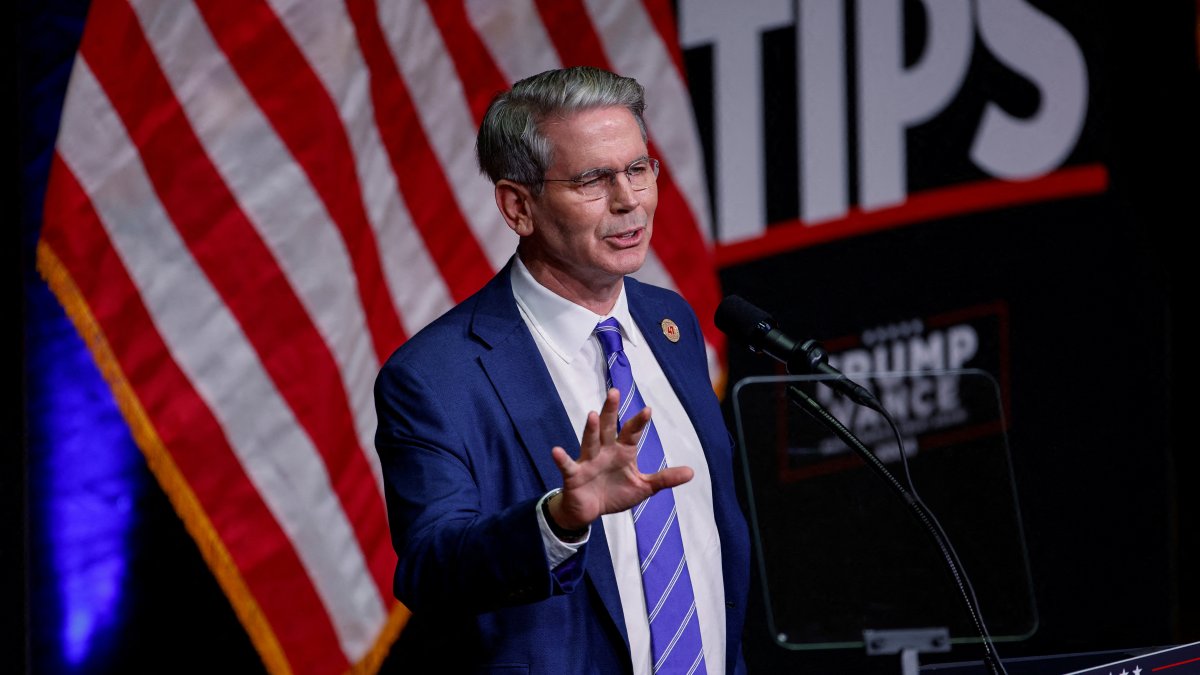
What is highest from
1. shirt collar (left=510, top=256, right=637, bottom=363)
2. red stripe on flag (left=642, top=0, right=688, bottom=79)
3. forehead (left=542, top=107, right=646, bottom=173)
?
red stripe on flag (left=642, top=0, right=688, bottom=79)

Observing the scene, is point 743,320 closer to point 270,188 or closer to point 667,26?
point 270,188

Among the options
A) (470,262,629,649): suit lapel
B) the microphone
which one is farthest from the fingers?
the microphone

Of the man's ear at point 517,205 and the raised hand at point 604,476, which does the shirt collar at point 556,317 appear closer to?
the man's ear at point 517,205

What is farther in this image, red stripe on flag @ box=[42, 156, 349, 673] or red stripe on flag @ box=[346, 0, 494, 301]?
red stripe on flag @ box=[346, 0, 494, 301]

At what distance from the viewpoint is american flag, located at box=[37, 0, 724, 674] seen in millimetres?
2770

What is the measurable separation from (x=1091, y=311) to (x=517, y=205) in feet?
7.30

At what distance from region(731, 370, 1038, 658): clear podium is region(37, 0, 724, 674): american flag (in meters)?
0.90

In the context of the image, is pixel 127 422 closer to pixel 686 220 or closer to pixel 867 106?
pixel 686 220

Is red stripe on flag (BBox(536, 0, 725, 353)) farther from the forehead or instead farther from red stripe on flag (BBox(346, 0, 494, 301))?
the forehead

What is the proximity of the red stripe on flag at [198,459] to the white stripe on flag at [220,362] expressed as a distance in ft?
0.07

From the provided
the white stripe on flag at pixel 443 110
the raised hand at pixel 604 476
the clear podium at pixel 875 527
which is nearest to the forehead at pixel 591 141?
the raised hand at pixel 604 476

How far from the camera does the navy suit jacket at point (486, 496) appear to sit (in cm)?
149

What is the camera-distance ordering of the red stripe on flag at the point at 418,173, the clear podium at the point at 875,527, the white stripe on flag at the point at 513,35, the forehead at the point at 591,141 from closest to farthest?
1. the forehead at the point at 591,141
2. the clear podium at the point at 875,527
3. the red stripe on flag at the point at 418,173
4. the white stripe on flag at the point at 513,35

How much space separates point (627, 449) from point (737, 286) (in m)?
2.03
